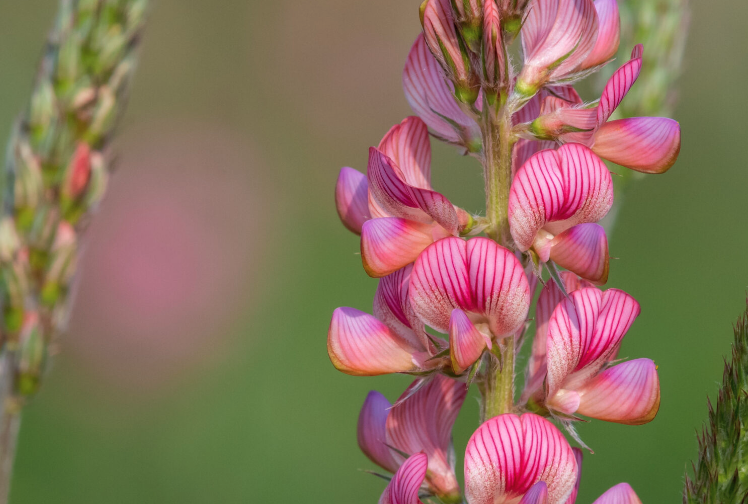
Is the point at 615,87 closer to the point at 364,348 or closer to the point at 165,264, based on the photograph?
the point at 364,348

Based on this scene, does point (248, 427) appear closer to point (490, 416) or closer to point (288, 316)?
point (288, 316)

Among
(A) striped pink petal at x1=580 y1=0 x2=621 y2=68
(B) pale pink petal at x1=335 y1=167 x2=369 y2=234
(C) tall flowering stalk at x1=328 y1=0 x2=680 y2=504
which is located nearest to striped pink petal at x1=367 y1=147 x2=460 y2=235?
(C) tall flowering stalk at x1=328 y1=0 x2=680 y2=504

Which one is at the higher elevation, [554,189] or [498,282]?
[554,189]

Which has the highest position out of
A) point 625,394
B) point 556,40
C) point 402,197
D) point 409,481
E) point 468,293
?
point 556,40

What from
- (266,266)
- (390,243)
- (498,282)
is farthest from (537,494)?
(266,266)

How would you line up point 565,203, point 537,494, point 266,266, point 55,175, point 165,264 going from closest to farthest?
point 537,494 → point 565,203 → point 55,175 → point 165,264 → point 266,266

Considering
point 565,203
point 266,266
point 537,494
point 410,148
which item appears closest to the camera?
point 537,494

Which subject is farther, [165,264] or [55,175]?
[165,264]

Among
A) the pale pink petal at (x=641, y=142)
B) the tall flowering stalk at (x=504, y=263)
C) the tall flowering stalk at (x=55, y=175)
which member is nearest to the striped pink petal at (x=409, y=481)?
the tall flowering stalk at (x=504, y=263)

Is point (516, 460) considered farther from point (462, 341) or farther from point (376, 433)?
point (376, 433)
